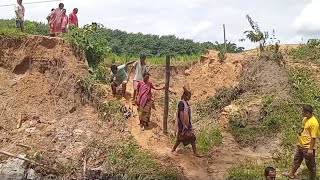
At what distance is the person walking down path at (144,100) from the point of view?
10.9 metres

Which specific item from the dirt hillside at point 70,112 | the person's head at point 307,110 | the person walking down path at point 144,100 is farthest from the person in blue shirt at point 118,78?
the person's head at point 307,110

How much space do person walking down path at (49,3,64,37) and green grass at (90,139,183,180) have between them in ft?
16.5

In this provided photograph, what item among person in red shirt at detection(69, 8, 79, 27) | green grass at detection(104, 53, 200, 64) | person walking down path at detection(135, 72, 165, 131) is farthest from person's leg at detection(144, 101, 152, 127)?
green grass at detection(104, 53, 200, 64)

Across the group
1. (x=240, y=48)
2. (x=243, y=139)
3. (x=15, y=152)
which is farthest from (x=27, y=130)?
(x=240, y=48)

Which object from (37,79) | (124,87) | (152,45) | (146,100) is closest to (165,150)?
(146,100)

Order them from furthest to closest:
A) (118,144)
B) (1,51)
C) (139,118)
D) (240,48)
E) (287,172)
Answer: (240,48) < (1,51) < (139,118) < (118,144) < (287,172)

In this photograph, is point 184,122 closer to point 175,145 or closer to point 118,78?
point 175,145

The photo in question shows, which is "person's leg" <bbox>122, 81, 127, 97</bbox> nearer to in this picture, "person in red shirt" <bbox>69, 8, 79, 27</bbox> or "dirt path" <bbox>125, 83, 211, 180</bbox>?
"dirt path" <bbox>125, 83, 211, 180</bbox>

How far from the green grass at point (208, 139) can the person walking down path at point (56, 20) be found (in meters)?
5.29

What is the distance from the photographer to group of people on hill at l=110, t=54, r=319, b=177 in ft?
27.8

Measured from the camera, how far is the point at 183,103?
9781mm

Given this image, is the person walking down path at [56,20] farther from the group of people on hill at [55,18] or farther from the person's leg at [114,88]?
the person's leg at [114,88]

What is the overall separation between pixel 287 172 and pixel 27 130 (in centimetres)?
584

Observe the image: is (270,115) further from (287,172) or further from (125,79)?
(125,79)
